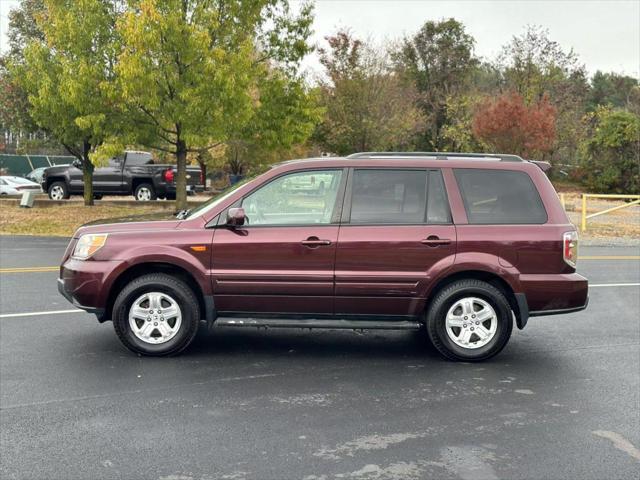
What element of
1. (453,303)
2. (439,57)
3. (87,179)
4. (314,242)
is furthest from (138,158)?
(439,57)

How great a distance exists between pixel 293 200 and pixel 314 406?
2.11 metres

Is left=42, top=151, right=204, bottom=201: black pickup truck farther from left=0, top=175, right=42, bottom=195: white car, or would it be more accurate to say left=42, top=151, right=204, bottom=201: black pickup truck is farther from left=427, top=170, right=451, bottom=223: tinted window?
left=427, top=170, right=451, bottom=223: tinted window

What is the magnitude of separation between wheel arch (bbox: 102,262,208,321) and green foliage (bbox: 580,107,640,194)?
38525 mm

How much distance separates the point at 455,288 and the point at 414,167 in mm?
1169

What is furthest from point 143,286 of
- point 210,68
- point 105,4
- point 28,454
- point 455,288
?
point 105,4

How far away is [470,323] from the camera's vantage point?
21.1 ft

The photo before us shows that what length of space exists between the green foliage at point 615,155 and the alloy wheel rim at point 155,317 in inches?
1524

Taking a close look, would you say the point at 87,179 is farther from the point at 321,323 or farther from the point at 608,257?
the point at 321,323

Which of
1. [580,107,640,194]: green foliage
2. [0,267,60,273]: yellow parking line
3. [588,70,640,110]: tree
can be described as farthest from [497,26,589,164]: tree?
[0,267,60,273]: yellow parking line

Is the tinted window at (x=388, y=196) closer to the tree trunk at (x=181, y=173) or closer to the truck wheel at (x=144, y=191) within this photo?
the tree trunk at (x=181, y=173)

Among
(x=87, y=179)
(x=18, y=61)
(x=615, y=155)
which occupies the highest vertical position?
(x=18, y=61)

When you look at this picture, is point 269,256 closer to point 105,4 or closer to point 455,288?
point 455,288

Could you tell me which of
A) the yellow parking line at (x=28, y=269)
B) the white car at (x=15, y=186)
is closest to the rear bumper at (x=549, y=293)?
the yellow parking line at (x=28, y=269)

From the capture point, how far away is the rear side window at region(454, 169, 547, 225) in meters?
6.50
